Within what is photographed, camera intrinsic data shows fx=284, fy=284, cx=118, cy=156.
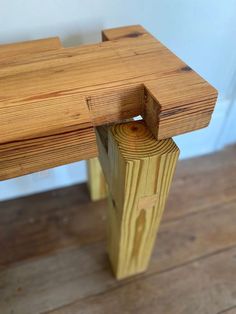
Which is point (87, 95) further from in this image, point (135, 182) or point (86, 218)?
point (86, 218)

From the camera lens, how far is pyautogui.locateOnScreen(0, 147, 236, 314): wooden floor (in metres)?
0.75

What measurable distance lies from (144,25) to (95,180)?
472mm

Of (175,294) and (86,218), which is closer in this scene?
(175,294)

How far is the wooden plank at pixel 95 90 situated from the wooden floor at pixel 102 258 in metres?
0.52

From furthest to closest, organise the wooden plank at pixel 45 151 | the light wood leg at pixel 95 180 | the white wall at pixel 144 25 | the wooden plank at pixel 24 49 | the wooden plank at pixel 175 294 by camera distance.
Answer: the light wood leg at pixel 95 180, the wooden plank at pixel 175 294, the white wall at pixel 144 25, the wooden plank at pixel 24 49, the wooden plank at pixel 45 151

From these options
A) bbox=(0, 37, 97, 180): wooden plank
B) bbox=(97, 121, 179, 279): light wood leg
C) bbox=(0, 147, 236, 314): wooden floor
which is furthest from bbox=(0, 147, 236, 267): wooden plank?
bbox=(0, 37, 97, 180): wooden plank

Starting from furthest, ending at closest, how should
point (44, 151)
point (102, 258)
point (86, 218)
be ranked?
point (86, 218) → point (102, 258) → point (44, 151)

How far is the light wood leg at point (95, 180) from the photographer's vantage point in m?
0.85

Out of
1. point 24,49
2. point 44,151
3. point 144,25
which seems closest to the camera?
point 44,151

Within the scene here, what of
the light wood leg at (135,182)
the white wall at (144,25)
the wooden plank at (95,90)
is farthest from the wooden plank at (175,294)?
the wooden plank at (95,90)

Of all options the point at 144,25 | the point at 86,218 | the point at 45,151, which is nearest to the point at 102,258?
the point at 86,218

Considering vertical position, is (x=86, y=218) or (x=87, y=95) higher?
(x=87, y=95)

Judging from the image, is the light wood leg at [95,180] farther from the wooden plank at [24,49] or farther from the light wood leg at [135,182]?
the wooden plank at [24,49]

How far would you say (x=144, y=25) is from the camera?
722 mm
